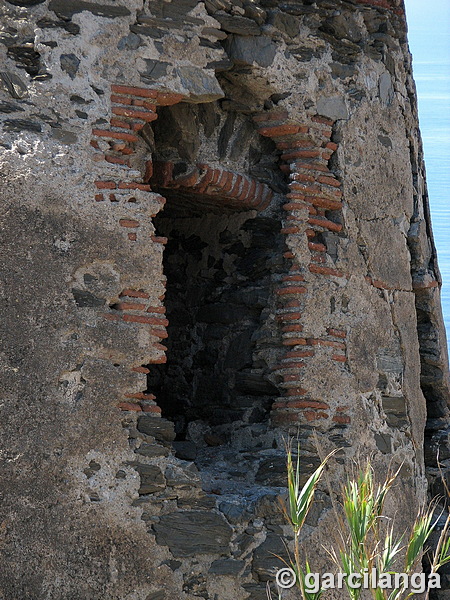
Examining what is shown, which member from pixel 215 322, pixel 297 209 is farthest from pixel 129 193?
pixel 215 322

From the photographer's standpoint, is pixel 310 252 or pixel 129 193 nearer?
pixel 129 193

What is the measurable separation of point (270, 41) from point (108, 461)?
2563mm

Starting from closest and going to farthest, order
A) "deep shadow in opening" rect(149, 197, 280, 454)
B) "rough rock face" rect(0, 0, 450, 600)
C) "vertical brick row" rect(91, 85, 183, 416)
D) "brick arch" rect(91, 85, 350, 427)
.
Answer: "rough rock face" rect(0, 0, 450, 600), "vertical brick row" rect(91, 85, 183, 416), "brick arch" rect(91, 85, 350, 427), "deep shadow in opening" rect(149, 197, 280, 454)

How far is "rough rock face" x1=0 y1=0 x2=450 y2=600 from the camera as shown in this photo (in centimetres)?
469

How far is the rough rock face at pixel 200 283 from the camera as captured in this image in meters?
4.69

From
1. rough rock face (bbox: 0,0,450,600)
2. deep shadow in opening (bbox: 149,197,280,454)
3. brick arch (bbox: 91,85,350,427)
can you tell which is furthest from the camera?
deep shadow in opening (bbox: 149,197,280,454)

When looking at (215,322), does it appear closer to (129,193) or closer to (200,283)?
(200,283)

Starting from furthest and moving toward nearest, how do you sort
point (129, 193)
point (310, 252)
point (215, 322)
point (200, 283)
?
point (200, 283), point (215, 322), point (310, 252), point (129, 193)

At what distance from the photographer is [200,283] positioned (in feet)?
21.4

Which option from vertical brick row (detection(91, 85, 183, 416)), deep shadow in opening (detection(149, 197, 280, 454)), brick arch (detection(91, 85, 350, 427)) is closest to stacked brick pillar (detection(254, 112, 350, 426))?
brick arch (detection(91, 85, 350, 427))

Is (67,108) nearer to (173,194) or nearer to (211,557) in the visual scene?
(173,194)

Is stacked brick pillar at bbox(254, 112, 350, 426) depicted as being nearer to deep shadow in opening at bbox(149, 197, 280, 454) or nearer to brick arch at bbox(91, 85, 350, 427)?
brick arch at bbox(91, 85, 350, 427)

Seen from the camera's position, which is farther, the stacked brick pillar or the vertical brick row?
the stacked brick pillar

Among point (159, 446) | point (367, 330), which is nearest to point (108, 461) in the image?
point (159, 446)
